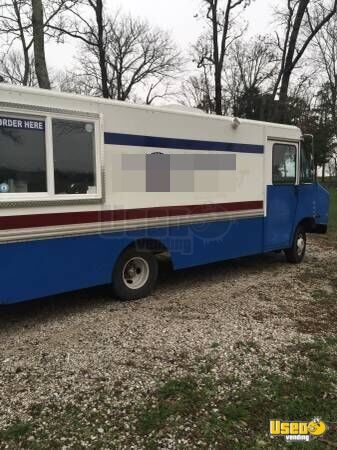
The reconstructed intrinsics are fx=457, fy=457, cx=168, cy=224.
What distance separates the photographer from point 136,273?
21.8ft

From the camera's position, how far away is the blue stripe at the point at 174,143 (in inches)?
235

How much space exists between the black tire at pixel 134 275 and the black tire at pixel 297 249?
3.67 metres

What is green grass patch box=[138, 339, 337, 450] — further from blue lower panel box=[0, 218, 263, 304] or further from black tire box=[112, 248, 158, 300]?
black tire box=[112, 248, 158, 300]

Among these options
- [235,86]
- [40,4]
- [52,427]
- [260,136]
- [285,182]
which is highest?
[235,86]

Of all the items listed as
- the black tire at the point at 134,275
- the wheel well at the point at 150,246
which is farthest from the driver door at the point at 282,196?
the black tire at the point at 134,275

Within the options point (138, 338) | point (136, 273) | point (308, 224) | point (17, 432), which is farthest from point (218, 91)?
point (17, 432)

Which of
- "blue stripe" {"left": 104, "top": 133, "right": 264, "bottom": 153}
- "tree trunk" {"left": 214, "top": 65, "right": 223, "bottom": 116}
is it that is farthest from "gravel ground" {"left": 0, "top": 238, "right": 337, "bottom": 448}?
"tree trunk" {"left": 214, "top": 65, "right": 223, "bottom": 116}

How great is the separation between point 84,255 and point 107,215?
1.97 ft

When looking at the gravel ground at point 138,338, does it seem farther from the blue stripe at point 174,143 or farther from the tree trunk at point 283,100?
the tree trunk at point 283,100

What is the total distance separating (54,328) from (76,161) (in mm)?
2025

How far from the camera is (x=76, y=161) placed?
18.3 ft

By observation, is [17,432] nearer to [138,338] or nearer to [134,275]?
[138,338]

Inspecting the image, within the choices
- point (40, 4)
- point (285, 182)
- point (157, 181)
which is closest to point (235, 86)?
point (40, 4)

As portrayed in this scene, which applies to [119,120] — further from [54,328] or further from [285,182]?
[285,182]
